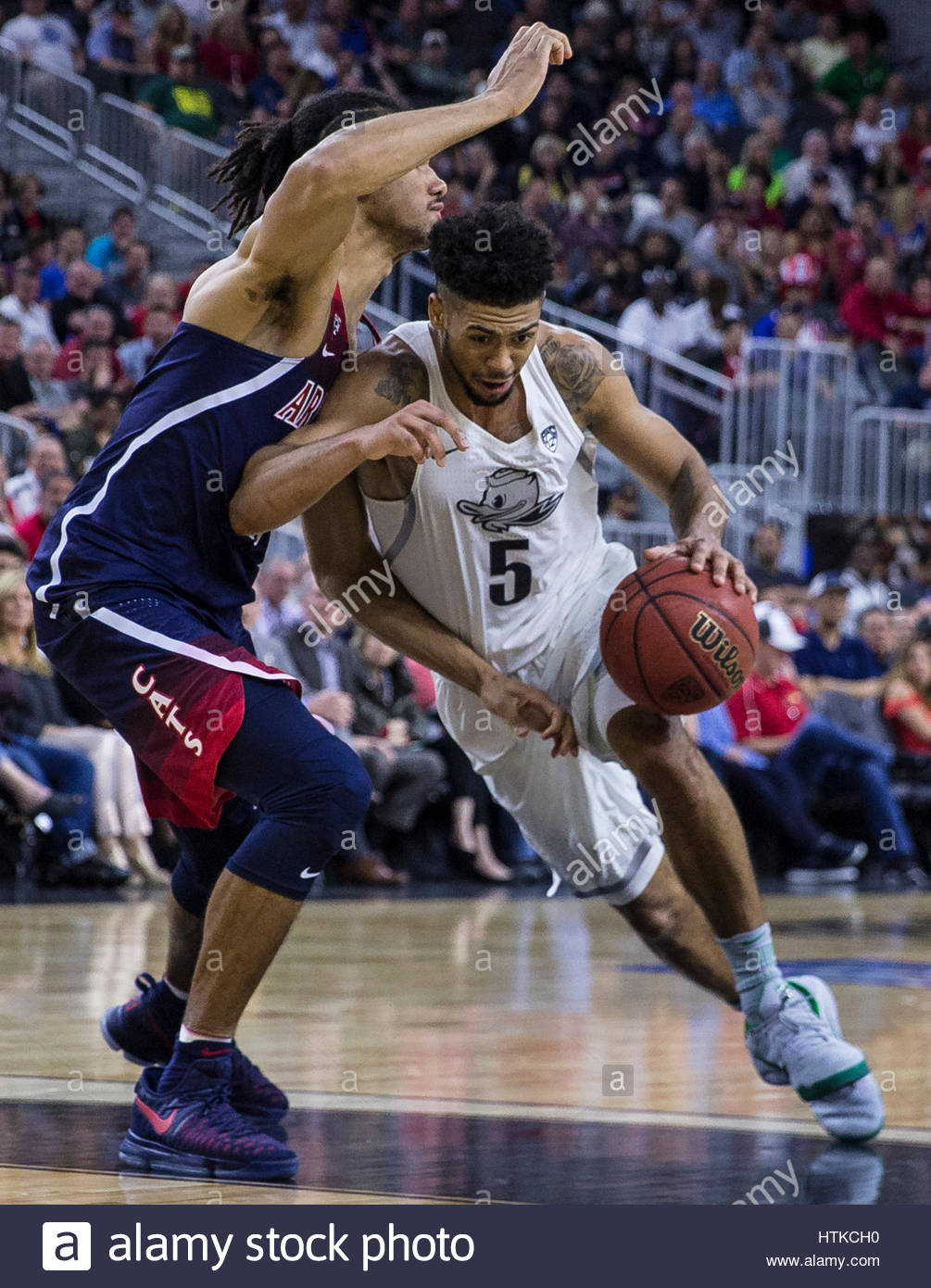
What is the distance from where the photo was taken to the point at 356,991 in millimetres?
6344

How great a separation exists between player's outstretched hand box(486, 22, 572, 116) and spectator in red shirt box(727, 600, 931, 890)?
24.6ft

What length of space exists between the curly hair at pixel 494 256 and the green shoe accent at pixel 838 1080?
65.3 inches

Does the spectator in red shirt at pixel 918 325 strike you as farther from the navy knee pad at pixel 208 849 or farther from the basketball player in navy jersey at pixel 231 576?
the navy knee pad at pixel 208 849

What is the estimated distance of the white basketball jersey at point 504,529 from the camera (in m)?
4.36

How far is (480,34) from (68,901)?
33.3 ft

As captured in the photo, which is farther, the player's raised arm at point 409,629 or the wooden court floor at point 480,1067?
the player's raised arm at point 409,629

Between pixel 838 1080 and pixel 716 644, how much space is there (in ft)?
2.94

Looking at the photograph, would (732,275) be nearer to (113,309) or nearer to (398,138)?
(113,309)

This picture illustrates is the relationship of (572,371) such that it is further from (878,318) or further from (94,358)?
(878,318)

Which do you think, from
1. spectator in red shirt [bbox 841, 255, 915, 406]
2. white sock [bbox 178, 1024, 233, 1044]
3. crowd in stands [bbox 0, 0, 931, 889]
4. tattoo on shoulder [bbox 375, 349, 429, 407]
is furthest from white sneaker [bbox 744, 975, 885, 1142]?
spectator in red shirt [bbox 841, 255, 915, 406]

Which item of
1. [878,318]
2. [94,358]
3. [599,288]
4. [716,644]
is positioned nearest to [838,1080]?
[716,644]

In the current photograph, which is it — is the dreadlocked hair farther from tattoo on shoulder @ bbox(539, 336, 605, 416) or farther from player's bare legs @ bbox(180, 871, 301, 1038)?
player's bare legs @ bbox(180, 871, 301, 1038)

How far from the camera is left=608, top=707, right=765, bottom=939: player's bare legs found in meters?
4.16

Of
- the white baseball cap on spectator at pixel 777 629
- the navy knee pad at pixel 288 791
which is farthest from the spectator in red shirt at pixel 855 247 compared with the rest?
the navy knee pad at pixel 288 791
